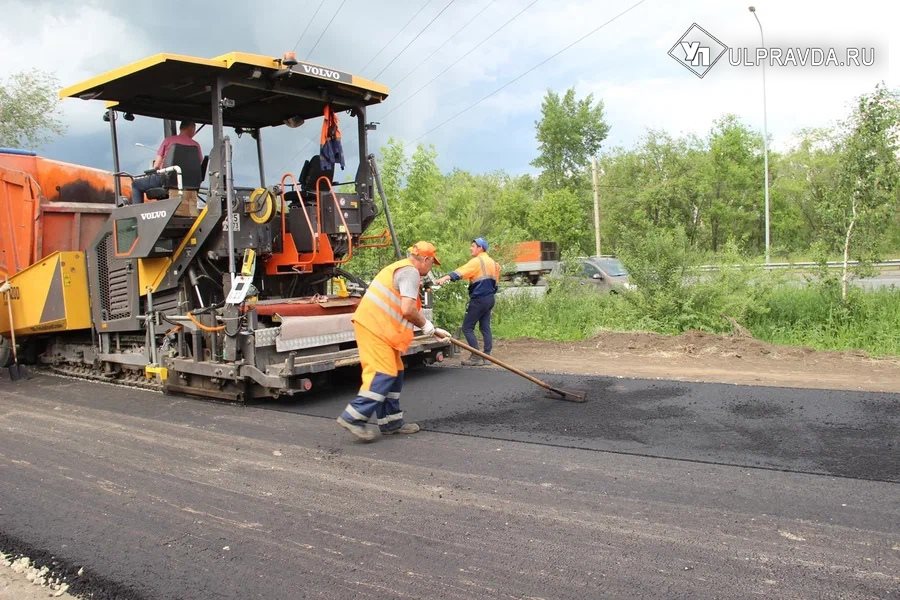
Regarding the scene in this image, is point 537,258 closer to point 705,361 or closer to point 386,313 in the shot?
point 705,361

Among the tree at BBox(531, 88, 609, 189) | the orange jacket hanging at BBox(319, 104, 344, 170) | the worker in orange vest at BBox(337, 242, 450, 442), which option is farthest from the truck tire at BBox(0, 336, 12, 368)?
the tree at BBox(531, 88, 609, 189)

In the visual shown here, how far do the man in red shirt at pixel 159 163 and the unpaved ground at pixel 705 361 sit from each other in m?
4.34

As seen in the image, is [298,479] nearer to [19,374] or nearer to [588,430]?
[588,430]

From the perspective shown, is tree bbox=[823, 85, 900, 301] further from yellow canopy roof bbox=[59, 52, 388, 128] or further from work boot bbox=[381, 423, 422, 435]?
work boot bbox=[381, 423, 422, 435]

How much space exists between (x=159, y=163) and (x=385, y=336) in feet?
11.6

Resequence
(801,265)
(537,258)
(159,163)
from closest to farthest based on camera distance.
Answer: (159,163), (801,265), (537,258)

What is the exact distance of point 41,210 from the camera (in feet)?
25.6

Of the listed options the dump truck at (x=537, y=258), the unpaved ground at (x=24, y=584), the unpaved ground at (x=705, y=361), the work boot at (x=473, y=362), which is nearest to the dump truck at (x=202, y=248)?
the work boot at (x=473, y=362)

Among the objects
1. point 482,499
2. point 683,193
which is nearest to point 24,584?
point 482,499

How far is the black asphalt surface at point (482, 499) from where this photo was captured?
2822mm

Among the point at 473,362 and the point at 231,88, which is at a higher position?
the point at 231,88

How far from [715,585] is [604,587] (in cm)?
43

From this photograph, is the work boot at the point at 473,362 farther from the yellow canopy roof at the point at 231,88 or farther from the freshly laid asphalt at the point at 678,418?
the yellow canopy roof at the point at 231,88

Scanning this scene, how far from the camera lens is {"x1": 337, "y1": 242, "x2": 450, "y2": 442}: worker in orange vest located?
4852 millimetres
